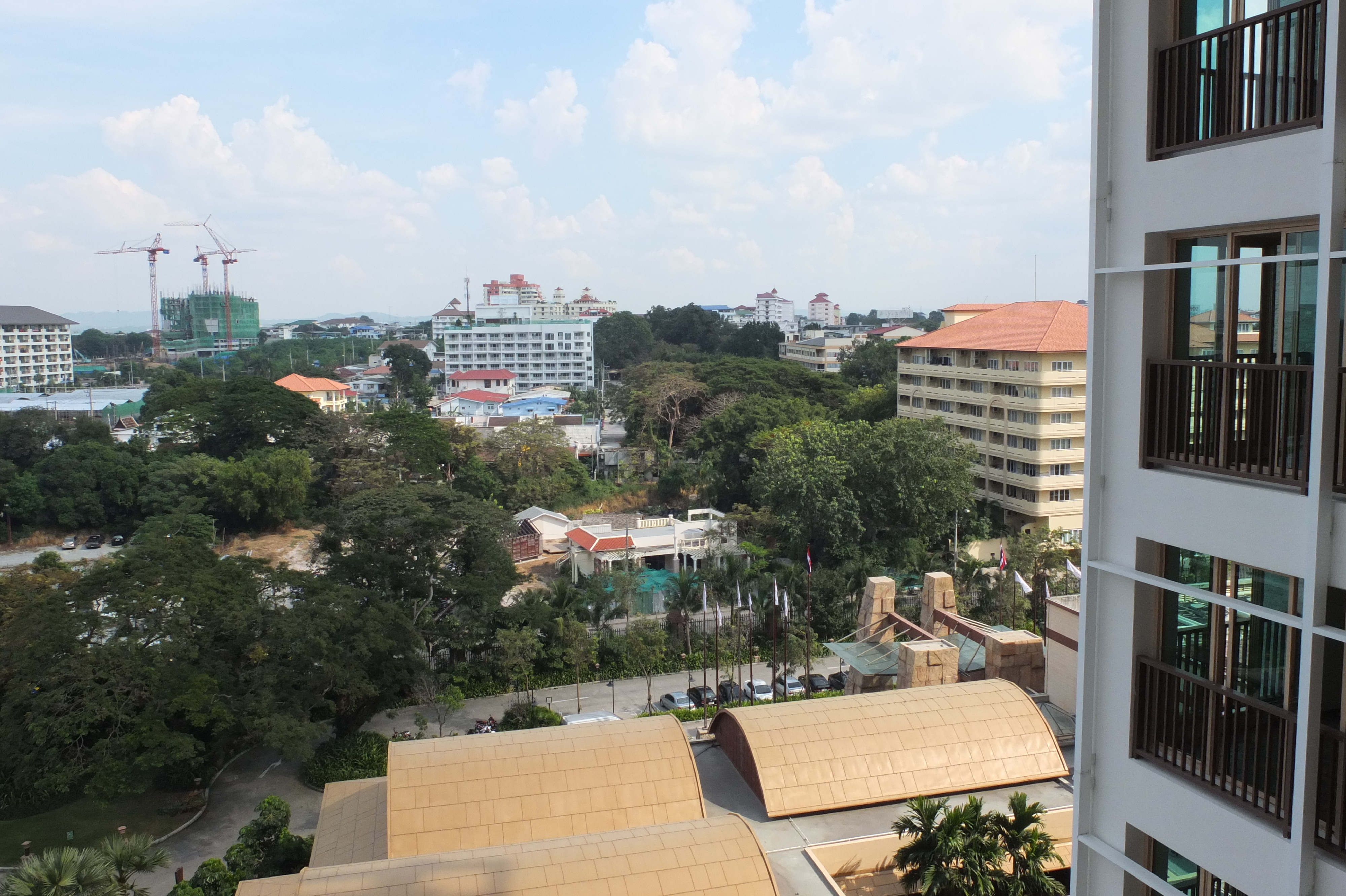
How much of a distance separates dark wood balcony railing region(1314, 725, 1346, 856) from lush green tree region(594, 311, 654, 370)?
10207 centimetres

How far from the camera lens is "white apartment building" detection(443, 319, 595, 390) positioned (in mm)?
101125

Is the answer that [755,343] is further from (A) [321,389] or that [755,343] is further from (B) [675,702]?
(B) [675,702]

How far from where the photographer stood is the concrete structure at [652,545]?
123ft

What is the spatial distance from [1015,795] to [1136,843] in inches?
347

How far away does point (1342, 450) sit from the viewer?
357cm

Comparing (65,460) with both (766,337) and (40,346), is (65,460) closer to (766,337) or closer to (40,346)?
(766,337)

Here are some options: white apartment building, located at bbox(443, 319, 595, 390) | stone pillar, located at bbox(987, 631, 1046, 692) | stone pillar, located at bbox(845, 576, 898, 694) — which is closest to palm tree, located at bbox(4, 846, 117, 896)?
stone pillar, located at bbox(845, 576, 898, 694)

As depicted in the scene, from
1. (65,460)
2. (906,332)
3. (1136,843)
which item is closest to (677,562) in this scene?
(65,460)

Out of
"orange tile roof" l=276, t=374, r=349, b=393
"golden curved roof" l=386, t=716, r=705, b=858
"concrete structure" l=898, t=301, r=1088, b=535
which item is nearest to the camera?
"golden curved roof" l=386, t=716, r=705, b=858

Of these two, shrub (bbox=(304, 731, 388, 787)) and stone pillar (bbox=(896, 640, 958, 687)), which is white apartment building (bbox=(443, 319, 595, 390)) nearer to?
shrub (bbox=(304, 731, 388, 787))

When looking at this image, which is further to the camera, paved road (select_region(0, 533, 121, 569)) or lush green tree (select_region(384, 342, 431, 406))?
lush green tree (select_region(384, 342, 431, 406))

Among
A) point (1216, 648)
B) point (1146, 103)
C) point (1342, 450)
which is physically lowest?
point (1216, 648)

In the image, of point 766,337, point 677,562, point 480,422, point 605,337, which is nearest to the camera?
A: point 677,562

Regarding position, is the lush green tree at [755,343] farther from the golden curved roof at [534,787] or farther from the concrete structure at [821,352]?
the golden curved roof at [534,787]
